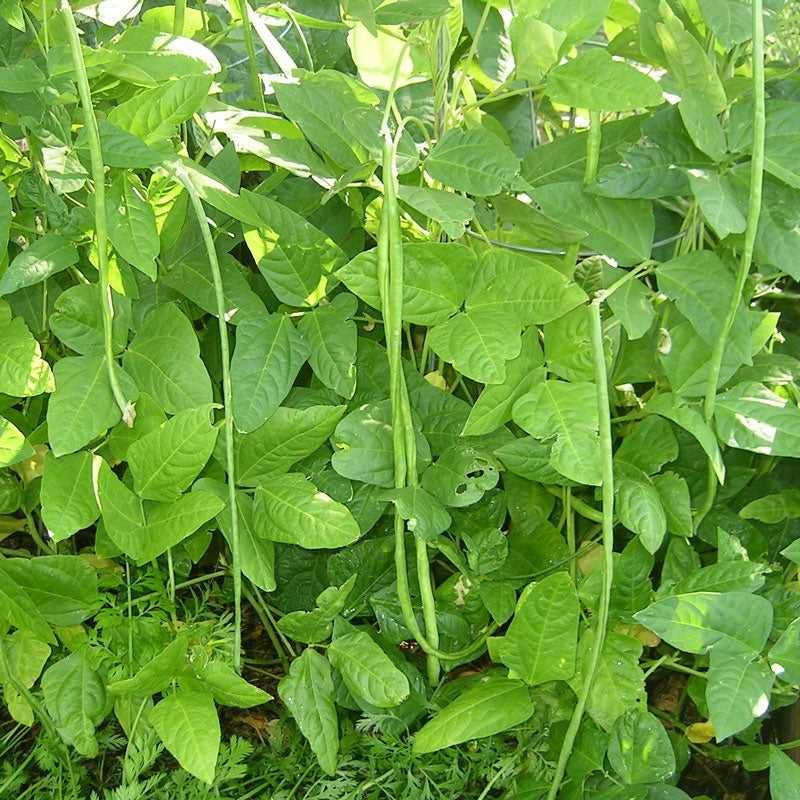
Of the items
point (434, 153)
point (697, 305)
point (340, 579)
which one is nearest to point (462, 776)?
point (340, 579)

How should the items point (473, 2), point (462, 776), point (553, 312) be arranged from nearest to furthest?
point (553, 312)
point (462, 776)
point (473, 2)

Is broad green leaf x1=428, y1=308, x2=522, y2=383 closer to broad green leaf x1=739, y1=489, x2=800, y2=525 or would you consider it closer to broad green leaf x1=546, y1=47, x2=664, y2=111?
broad green leaf x1=546, y1=47, x2=664, y2=111

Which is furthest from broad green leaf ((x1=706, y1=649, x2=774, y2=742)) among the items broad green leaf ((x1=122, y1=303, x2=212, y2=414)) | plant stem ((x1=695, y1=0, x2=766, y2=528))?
broad green leaf ((x1=122, y1=303, x2=212, y2=414))

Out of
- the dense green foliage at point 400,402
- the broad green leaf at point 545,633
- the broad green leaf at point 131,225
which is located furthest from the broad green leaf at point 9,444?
the broad green leaf at point 545,633

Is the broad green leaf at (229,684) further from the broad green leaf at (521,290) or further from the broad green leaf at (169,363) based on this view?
the broad green leaf at (521,290)

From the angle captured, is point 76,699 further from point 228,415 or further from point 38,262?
point 38,262

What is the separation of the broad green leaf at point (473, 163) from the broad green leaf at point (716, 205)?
0.55ft

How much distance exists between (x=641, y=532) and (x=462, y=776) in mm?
335

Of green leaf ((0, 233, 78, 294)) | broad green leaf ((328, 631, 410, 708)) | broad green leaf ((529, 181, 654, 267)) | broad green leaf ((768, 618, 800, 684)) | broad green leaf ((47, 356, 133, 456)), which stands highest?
green leaf ((0, 233, 78, 294))

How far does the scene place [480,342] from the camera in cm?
80

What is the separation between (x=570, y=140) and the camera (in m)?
0.92

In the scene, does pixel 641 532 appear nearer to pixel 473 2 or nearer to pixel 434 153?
pixel 434 153

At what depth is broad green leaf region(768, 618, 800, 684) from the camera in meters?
0.79

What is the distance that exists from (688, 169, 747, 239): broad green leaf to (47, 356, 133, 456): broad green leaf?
1.90ft
